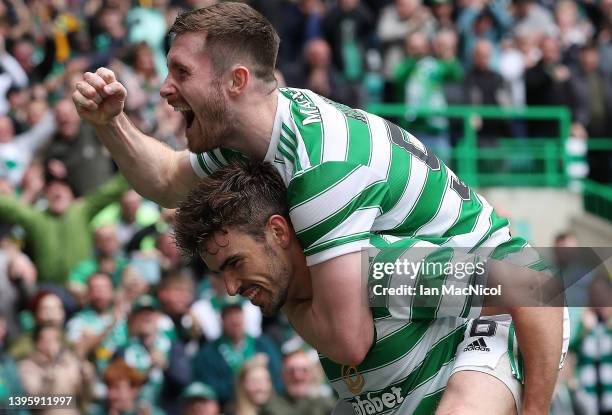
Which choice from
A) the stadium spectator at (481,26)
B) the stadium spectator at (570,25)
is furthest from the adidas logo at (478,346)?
the stadium spectator at (570,25)

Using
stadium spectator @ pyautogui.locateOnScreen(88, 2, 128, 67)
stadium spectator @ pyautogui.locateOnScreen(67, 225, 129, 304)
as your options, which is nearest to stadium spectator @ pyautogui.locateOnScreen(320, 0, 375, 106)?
stadium spectator @ pyautogui.locateOnScreen(88, 2, 128, 67)

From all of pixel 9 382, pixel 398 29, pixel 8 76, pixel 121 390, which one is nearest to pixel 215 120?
pixel 9 382

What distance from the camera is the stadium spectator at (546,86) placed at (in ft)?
47.4

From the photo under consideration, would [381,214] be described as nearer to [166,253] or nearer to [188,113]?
[188,113]

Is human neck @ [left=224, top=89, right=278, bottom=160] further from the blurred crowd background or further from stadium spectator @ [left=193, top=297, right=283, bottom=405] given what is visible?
stadium spectator @ [left=193, top=297, right=283, bottom=405]

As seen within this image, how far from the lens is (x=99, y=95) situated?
5.30m

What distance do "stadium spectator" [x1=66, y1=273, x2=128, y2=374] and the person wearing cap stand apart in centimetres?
58

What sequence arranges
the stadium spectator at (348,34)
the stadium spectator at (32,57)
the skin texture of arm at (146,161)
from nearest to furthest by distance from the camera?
the skin texture of arm at (146,161) < the stadium spectator at (32,57) < the stadium spectator at (348,34)

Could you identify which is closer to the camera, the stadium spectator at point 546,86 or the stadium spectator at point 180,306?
the stadium spectator at point 180,306

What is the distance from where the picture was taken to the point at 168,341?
30.8 ft

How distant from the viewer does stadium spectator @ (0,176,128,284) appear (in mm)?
9773

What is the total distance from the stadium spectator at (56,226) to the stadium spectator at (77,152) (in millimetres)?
669

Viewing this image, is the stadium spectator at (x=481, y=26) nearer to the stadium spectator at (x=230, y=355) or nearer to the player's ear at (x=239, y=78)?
the stadium spectator at (x=230, y=355)

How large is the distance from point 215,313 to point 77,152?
191cm
